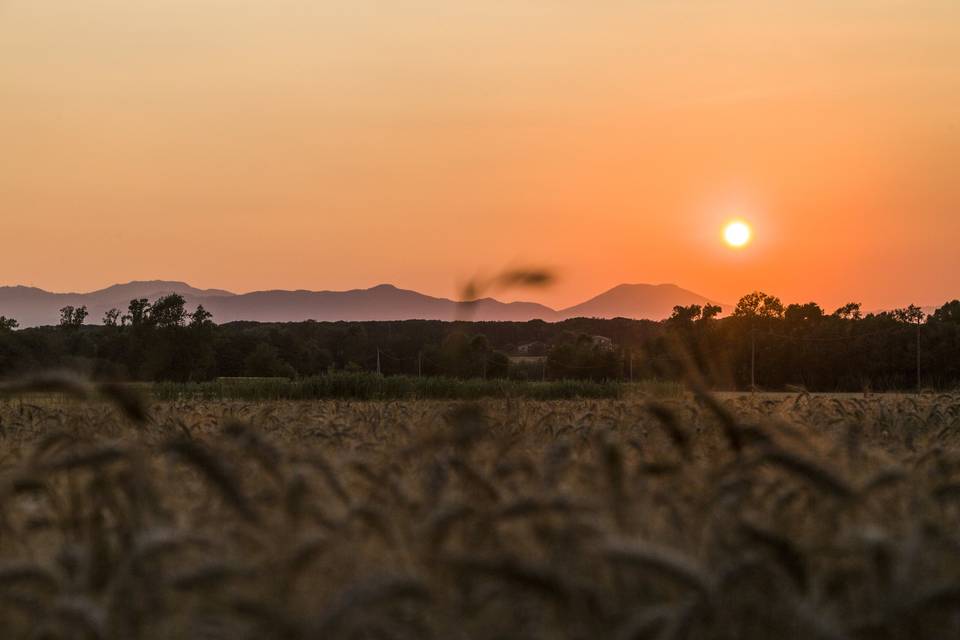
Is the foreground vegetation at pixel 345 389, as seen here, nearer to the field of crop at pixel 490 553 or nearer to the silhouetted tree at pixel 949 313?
the field of crop at pixel 490 553

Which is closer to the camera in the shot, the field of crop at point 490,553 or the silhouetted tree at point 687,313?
the field of crop at point 490,553

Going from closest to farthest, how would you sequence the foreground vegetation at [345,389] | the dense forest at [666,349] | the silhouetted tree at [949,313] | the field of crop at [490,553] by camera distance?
the field of crop at [490,553]
the foreground vegetation at [345,389]
the dense forest at [666,349]
the silhouetted tree at [949,313]

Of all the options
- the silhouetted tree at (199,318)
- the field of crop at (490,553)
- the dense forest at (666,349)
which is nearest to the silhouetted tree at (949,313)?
the dense forest at (666,349)

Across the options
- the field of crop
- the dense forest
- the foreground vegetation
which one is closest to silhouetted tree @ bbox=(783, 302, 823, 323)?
the dense forest

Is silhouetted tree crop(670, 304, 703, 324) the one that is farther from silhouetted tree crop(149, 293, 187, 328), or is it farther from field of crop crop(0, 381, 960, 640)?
field of crop crop(0, 381, 960, 640)

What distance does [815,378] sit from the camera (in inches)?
3214

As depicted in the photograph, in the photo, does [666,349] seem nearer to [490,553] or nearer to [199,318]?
[199,318]

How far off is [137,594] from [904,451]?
20.0ft

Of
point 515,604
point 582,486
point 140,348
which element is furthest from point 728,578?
point 140,348

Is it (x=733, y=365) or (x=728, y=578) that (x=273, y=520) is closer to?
(x=728, y=578)

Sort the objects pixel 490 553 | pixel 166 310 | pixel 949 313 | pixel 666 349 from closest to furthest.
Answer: pixel 490 553 → pixel 666 349 → pixel 166 310 → pixel 949 313

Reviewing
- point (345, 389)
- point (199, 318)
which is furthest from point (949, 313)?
point (345, 389)

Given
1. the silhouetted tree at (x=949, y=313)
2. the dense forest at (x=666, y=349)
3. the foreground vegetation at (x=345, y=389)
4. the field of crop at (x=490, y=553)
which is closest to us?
the field of crop at (x=490, y=553)

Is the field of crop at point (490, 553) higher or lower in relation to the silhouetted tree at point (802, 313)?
lower
